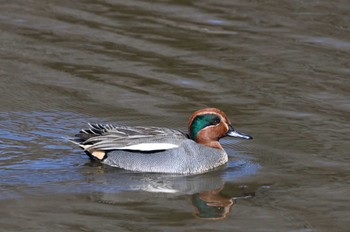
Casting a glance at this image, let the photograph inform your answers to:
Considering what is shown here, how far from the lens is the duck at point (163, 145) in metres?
10.0

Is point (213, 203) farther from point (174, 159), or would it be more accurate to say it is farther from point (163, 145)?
point (163, 145)

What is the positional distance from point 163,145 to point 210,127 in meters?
0.54

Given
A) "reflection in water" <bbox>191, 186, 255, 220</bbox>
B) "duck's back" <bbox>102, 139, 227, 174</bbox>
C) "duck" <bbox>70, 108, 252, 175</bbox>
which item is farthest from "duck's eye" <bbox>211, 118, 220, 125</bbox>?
"reflection in water" <bbox>191, 186, 255, 220</bbox>

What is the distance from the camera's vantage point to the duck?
10.0m

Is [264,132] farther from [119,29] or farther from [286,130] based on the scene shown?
[119,29]

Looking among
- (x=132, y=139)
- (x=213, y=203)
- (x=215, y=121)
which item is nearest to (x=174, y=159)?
(x=132, y=139)

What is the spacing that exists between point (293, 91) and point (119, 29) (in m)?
3.40

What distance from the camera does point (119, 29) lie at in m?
14.9

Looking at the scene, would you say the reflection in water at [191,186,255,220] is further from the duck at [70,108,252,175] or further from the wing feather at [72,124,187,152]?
the wing feather at [72,124,187,152]

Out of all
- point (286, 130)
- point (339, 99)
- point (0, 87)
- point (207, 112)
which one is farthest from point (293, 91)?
point (0, 87)

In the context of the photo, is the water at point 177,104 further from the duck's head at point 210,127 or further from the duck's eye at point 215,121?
the duck's eye at point 215,121

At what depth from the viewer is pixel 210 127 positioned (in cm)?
1029

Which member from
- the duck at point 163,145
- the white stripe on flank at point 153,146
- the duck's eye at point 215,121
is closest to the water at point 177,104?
the duck at point 163,145

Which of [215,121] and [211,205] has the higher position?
[215,121]
